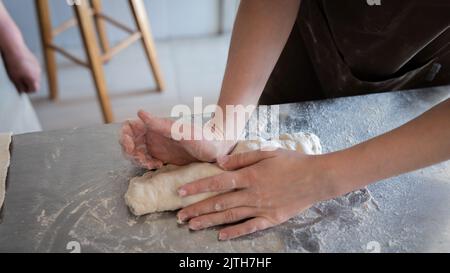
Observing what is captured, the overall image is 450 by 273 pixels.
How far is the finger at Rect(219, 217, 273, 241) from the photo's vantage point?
2.34 feet

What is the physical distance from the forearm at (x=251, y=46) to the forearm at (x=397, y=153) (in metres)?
0.27

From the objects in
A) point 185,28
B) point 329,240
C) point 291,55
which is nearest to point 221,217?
point 329,240

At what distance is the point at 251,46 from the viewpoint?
0.87m

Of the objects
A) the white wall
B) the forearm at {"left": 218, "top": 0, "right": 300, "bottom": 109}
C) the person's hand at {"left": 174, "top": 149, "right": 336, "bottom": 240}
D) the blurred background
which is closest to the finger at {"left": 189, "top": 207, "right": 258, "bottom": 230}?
the person's hand at {"left": 174, "top": 149, "right": 336, "bottom": 240}

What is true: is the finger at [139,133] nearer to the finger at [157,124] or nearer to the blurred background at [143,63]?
the finger at [157,124]

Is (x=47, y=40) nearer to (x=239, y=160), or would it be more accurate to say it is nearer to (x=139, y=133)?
(x=139, y=133)

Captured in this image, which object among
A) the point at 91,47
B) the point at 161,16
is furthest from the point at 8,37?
the point at 161,16

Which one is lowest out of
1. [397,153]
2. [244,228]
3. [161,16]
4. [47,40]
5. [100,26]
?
[244,228]

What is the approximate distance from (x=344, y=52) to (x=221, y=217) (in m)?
0.53

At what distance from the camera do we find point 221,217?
0.73m

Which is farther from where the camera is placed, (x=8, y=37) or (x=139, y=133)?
(x=8, y=37)

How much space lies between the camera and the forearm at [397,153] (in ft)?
2.22

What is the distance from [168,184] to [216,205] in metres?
0.11

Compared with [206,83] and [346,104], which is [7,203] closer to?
[346,104]
